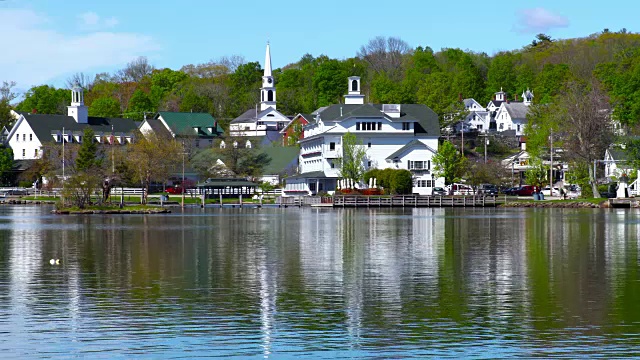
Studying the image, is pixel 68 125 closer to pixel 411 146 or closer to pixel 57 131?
pixel 57 131

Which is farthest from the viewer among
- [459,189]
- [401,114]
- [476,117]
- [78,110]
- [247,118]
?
[476,117]

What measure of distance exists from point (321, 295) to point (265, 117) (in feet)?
456

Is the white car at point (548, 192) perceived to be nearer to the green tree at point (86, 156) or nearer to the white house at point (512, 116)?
the white house at point (512, 116)

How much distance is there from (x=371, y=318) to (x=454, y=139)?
124978mm

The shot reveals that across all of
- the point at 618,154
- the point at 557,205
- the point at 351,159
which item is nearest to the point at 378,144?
the point at 351,159

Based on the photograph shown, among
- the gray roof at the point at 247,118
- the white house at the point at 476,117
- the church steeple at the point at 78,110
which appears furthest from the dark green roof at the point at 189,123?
the white house at the point at 476,117

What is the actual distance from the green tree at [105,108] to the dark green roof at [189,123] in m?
18.4

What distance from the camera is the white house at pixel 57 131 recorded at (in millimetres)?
146500

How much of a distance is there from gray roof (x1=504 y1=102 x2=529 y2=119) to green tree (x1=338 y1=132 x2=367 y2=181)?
206 ft

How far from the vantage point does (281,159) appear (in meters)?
132

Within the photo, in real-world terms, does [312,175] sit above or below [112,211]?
above

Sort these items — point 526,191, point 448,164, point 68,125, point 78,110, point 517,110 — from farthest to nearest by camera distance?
point 517,110 < point 78,110 < point 68,125 < point 526,191 < point 448,164

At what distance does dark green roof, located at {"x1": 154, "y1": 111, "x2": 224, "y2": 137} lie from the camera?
15612cm

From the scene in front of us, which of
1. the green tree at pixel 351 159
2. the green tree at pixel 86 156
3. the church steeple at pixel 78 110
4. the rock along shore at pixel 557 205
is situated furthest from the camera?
the church steeple at pixel 78 110
